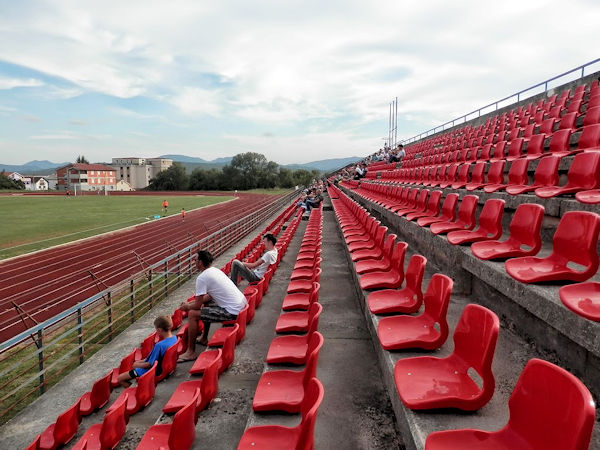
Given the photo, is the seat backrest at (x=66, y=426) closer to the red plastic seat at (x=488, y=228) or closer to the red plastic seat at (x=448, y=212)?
the red plastic seat at (x=488, y=228)

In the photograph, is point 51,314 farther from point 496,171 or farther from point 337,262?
point 496,171

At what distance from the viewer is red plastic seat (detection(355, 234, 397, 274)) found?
13.5 feet

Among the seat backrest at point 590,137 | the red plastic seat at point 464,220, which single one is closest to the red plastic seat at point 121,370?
the red plastic seat at point 464,220

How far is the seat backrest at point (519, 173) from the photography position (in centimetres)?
454

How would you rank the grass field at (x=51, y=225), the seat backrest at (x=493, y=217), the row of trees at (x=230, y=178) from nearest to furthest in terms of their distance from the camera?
the seat backrest at (x=493, y=217) → the grass field at (x=51, y=225) → the row of trees at (x=230, y=178)

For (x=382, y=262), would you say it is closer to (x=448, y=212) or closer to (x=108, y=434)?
(x=448, y=212)

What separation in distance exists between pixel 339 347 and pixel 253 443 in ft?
4.44

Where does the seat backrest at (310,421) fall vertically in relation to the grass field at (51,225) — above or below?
above

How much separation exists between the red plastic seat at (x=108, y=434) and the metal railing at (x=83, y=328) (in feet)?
6.38

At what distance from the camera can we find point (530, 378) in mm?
1389

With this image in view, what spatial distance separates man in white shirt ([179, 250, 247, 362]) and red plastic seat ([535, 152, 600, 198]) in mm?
3395

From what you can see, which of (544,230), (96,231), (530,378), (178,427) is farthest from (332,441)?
(96,231)

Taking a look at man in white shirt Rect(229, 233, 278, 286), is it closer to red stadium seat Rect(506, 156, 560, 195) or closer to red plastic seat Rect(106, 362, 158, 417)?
red plastic seat Rect(106, 362, 158, 417)

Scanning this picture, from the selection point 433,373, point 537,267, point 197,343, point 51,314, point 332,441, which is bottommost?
point 51,314
